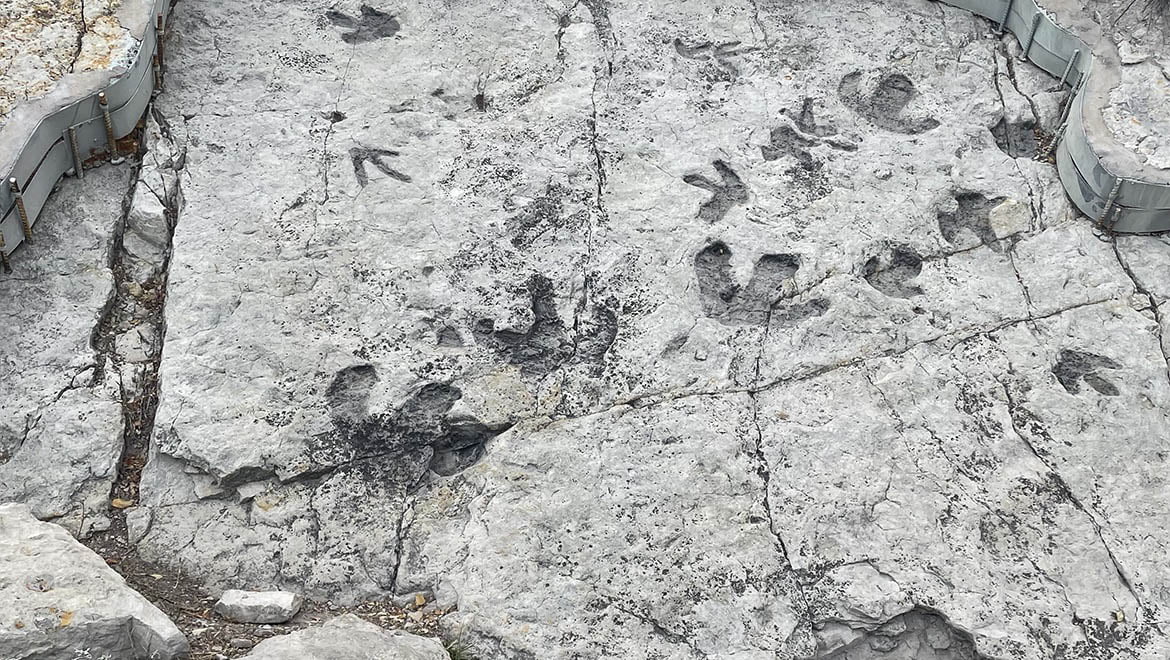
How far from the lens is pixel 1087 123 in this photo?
482 cm

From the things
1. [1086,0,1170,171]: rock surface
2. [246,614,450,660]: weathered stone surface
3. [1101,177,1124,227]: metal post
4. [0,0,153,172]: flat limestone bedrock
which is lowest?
[1101,177,1124,227]: metal post

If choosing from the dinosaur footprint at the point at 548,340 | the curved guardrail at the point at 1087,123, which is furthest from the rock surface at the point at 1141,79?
the dinosaur footprint at the point at 548,340

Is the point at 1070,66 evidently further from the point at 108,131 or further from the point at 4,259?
the point at 4,259

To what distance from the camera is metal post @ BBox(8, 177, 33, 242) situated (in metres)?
4.20

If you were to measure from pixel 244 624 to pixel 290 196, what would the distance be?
6.11ft

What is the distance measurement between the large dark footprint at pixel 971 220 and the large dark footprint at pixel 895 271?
216 millimetres

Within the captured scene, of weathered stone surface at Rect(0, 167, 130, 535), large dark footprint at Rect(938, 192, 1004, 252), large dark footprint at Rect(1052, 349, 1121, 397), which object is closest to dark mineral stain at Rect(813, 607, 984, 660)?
large dark footprint at Rect(1052, 349, 1121, 397)

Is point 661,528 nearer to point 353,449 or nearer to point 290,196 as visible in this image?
point 353,449

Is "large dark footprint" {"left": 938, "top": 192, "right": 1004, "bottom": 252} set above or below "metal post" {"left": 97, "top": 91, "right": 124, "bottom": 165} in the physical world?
below

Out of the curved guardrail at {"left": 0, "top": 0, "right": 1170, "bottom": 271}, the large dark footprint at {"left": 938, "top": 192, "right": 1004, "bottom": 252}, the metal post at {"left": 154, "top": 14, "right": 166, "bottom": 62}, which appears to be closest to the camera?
the curved guardrail at {"left": 0, "top": 0, "right": 1170, "bottom": 271}

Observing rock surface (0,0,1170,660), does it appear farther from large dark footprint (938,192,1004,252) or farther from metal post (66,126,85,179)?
metal post (66,126,85,179)

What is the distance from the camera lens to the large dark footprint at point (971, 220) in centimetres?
469

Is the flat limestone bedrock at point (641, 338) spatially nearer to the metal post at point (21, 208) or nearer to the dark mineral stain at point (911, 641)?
the dark mineral stain at point (911, 641)

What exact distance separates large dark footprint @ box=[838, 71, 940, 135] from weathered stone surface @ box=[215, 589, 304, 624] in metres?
3.27
